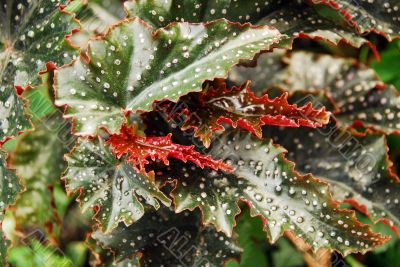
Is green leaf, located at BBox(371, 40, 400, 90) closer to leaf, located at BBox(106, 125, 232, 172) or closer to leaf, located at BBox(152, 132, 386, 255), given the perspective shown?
leaf, located at BBox(152, 132, 386, 255)

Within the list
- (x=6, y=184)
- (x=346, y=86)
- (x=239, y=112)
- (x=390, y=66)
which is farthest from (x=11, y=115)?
(x=390, y=66)

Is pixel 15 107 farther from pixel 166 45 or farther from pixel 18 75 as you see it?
pixel 166 45

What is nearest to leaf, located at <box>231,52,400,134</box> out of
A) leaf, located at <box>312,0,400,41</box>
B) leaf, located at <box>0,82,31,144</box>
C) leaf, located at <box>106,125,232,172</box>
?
leaf, located at <box>312,0,400,41</box>

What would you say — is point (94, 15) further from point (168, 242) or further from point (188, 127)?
point (168, 242)

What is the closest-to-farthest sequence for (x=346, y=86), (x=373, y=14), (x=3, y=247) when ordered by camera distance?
(x=3, y=247) → (x=373, y=14) → (x=346, y=86)

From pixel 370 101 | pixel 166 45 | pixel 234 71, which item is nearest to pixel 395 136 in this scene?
pixel 370 101

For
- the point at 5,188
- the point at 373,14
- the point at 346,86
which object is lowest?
the point at 346,86
